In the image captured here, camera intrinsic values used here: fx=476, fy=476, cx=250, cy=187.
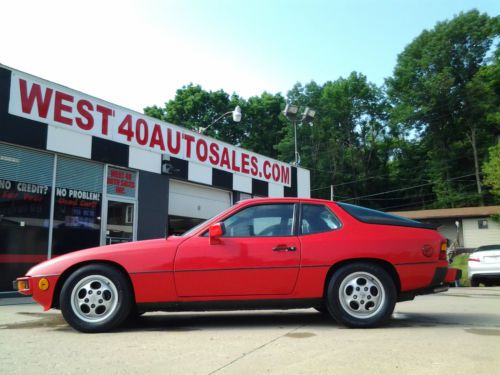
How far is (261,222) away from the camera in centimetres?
535

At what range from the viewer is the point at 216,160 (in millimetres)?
15203

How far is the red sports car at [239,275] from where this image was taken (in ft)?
16.4

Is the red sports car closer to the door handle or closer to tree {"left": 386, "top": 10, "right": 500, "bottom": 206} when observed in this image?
the door handle

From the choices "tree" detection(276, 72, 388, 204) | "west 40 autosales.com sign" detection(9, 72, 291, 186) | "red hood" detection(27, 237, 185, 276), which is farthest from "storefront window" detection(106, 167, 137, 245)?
"tree" detection(276, 72, 388, 204)

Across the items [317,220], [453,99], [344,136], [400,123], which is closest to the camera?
[317,220]

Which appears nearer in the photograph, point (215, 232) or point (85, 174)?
point (215, 232)

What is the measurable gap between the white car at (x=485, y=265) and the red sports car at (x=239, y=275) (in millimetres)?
8657

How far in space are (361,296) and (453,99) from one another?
4467cm

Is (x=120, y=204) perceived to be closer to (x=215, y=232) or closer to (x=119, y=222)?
(x=119, y=222)

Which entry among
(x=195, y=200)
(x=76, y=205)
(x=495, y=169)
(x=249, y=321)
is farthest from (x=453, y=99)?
(x=249, y=321)

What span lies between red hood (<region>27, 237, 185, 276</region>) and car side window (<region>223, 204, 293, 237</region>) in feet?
2.10

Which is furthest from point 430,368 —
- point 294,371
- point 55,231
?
point 55,231

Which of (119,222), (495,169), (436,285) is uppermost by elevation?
(495,169)

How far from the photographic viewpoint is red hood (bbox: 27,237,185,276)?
16.5 feet
